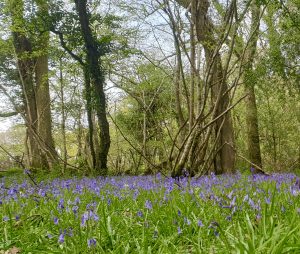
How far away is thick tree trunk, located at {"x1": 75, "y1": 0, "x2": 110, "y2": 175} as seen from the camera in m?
11.8

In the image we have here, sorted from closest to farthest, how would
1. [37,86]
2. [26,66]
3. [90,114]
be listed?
[90,114]
[37,86]
[26,66]

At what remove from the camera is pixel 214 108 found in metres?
7.07

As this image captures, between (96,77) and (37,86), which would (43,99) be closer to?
(37,86)

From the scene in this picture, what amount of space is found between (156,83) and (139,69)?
1.43m

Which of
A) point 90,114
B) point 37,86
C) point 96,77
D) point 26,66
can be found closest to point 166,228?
point 90,114

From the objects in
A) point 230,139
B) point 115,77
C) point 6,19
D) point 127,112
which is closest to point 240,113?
point 127,112

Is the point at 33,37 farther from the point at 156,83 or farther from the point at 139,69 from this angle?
the point at 156,83

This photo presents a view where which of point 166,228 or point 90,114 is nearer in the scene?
point 166,228

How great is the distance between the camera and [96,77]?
12.2 m

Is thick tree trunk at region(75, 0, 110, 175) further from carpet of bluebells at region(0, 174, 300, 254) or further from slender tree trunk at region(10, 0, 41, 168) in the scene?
carpet of bluebells at region(0, 174, 300, 254)

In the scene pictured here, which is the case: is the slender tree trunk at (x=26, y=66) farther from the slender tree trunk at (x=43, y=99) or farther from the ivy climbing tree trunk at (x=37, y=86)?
the slender tree trunk at (x=43, y=99)

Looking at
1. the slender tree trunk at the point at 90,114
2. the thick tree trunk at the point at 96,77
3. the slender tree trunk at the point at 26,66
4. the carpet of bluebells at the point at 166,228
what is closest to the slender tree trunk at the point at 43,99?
the slender tree trunk at the point at 26,66

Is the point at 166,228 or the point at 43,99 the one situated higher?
→ the point at 43,99

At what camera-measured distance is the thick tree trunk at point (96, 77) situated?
1177cm
